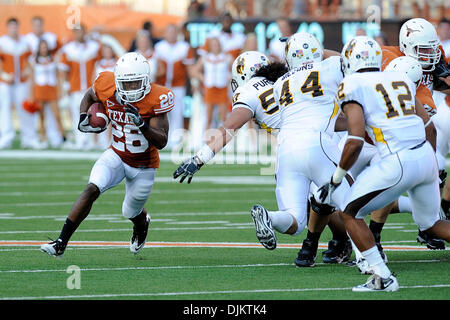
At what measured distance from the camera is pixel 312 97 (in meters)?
7.18

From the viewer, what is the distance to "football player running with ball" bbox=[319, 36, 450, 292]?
20.2 feet

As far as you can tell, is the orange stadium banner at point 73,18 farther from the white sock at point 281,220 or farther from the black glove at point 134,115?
the white sock at point 281,220

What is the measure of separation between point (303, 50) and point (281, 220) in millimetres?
1277

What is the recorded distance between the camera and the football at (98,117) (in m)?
7.61

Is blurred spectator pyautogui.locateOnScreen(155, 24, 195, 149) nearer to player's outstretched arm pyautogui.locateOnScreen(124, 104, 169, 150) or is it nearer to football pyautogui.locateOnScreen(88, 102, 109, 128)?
football pyautogui.locateOnScreen(88, 102, 109, 128)

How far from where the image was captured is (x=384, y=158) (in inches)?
247

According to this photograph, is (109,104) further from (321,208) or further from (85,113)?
(321,208)

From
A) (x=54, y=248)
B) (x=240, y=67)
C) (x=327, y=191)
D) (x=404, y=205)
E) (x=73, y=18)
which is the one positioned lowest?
(x=54, y=248)

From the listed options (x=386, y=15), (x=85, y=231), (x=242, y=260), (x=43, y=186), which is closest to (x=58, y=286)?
(x=242, y=260)

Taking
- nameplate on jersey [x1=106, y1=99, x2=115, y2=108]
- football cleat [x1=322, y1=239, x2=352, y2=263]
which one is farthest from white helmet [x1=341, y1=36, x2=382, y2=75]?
nameplate on jersey [x1=106, y1=99, x2=115, y2=108]

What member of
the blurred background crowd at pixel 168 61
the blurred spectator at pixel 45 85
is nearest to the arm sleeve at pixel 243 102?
the blurred background crowd at pixel 168 61

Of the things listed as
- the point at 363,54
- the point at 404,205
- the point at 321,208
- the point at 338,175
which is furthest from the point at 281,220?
the point at 404,205

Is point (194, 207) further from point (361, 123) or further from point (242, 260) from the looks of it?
point (361, 123)

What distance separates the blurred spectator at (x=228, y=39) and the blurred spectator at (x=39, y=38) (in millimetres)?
2605
